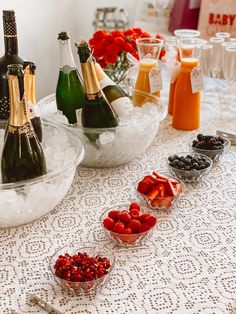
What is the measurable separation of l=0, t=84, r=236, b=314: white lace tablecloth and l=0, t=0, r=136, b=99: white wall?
4.57ft

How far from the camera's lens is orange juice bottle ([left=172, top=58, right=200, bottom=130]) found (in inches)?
56.1

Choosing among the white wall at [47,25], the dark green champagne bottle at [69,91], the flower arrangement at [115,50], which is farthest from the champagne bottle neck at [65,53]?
the white wall at [47,25]

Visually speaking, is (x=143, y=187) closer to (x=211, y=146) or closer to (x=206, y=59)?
(x=211, y=146)

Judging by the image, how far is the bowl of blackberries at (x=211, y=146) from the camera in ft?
4.09

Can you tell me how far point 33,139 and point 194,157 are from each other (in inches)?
16.8

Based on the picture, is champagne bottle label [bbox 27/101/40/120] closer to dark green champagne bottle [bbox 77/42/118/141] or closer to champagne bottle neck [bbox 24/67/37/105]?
champagne bottle neck [bbox 24/67/37/105]

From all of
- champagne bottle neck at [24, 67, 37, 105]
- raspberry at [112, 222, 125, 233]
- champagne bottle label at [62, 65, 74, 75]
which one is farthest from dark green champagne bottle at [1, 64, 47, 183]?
champagne bottle label at [62, 65, 74, 75]

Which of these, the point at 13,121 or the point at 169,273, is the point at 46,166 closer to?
the point at 13,121

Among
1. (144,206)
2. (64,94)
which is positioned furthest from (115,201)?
(64,94)

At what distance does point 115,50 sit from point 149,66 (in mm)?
118

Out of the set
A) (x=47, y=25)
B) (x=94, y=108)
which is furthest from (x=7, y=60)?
(x=47, y=25)

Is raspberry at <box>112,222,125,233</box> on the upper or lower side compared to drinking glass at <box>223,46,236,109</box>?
lower

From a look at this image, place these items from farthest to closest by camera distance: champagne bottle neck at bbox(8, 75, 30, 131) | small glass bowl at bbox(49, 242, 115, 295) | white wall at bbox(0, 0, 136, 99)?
white wall at bbox(0, 0, 136, 99), champagne bottle neck at bbox(8, 75, 30, 131), small glass bowl at bbox(49, 242, 115, 295)

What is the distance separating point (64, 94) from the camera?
4.25 feet
